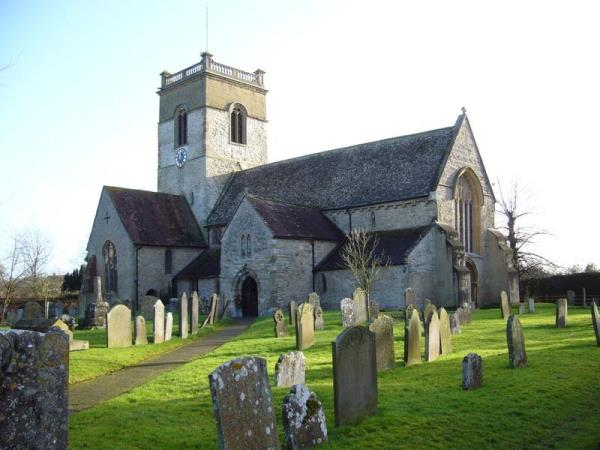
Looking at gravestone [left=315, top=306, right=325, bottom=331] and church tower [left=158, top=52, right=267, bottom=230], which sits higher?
church tower [left=158, top=52, right=267, bottom=230]

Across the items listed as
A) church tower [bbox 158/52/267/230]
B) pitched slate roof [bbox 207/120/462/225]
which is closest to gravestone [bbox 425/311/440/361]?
pitched slate roof [bbox 207/120/462/225]

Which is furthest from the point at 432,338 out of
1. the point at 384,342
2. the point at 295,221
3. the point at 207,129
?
the point at 207,129

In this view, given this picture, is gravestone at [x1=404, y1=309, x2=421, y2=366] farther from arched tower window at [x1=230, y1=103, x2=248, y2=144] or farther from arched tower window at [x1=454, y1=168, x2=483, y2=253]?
arched tower window at [x1=230, y1=103, x2=248, y2=144]

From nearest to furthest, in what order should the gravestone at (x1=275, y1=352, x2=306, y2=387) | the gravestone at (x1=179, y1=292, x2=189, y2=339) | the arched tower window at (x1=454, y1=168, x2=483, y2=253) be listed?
1. the gravestone at (x1=275, y1=352, x2=306, y2=387)
2. the gravestone at (x1=179, y1=292, x2=189, y2=339)
3. the arched tower window at (x1=454, y1=168, x2=483, y2=253)

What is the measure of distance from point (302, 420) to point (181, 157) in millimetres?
43130

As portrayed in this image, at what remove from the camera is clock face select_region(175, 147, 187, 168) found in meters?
49.7

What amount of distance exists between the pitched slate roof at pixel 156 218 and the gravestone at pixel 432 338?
1145 inches

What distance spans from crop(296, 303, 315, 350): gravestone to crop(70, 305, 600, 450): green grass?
2.33 meters

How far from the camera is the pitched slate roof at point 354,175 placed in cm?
3644

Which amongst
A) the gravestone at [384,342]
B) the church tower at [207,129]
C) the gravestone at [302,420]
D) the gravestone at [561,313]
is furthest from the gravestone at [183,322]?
the church tower at [207,129]

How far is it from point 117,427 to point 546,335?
48.8 ft

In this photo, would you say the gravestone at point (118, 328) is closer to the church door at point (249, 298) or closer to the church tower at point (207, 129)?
the church door at point (249, 298)

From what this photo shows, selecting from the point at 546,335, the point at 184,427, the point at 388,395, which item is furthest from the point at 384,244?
the point at 184,427

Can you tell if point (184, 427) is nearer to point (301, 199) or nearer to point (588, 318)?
point (588, 318)
